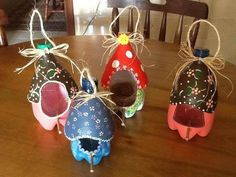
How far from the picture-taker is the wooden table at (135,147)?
67 centimetres

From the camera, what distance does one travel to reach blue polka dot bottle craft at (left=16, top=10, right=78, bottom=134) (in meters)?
0.70

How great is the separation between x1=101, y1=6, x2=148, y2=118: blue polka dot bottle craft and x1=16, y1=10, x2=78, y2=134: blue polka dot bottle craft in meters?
0.09

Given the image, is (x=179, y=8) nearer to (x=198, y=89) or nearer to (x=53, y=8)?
(x=198, y=89)

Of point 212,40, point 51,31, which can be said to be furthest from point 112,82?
point 51,31

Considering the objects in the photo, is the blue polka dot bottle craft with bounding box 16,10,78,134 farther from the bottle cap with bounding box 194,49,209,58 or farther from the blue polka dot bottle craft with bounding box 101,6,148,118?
the bottle cap with bounding box 194,49,209,58

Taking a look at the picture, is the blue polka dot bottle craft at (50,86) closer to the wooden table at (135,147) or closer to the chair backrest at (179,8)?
the wooden table at (135,147)

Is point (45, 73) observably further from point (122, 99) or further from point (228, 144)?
point (228, 144)

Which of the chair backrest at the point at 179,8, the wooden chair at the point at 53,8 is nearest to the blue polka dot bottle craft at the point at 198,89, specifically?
the chair backrest at the point at 179,8

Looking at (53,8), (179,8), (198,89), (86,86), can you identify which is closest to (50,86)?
(86,86)

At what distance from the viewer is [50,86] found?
73cm

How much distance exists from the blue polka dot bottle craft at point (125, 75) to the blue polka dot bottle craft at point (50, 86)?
95 mm

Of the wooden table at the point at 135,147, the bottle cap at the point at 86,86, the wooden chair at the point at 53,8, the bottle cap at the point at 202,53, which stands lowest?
the wooden chair at the point at 53,8

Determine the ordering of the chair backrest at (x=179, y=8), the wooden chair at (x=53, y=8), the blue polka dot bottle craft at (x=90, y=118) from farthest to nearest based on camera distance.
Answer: the wooden chair at (x=53, y=8)
the chair backrest at (x=179, y=8)
the blue polka dot bottle craft at (x=90, y=118)

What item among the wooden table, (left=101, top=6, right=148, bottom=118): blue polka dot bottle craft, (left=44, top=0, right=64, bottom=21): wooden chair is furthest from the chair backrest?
(left=44, top=0, right=64, bottom=21): wooden chair
